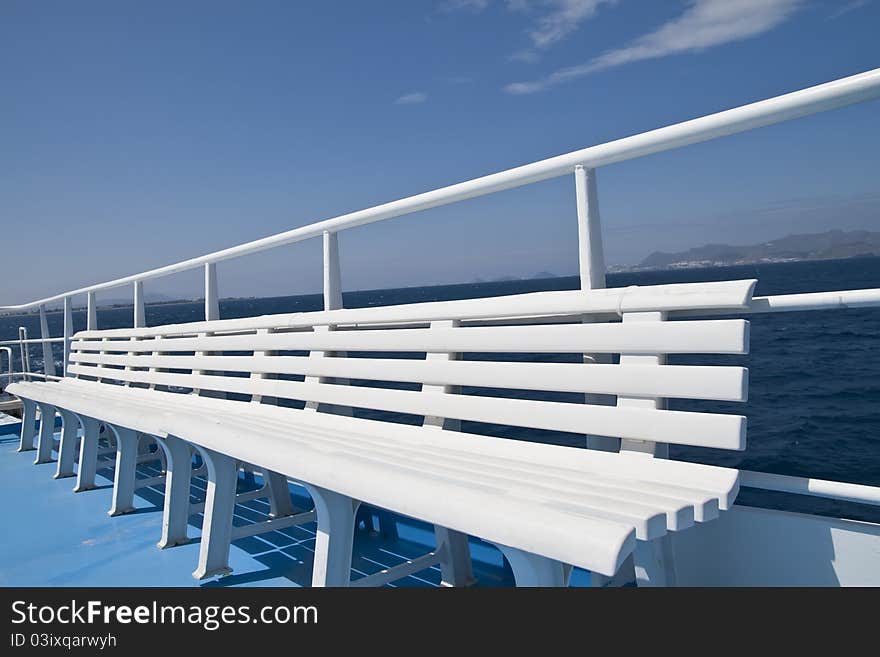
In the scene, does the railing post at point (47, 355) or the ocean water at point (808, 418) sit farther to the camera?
the ocean water at point (808, 418)

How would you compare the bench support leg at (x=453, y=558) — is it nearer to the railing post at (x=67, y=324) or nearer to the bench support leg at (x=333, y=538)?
the bench support leg at (x=333, y=538)

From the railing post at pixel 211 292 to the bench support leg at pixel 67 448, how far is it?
1007 mm

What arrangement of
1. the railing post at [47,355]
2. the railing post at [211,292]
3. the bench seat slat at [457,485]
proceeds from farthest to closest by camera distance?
the railing post at [47,355] → the railing post at [211,292] → the bench seat slat at [457,485]

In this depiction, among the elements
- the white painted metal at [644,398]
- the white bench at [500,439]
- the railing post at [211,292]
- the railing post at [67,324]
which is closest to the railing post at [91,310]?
the railing post at [67,324]

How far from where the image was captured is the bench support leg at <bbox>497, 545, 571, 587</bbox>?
1.08 m

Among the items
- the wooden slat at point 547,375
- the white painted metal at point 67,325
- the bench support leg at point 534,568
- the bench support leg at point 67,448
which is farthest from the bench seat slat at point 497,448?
the white painted metal at point 67,325

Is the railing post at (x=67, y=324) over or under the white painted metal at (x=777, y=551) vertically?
over

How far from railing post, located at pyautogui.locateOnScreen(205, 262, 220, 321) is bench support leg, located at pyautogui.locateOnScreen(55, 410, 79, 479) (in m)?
1.01

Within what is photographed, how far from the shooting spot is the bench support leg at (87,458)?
3.42 meters

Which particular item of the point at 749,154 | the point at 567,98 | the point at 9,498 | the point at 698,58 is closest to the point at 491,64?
the point at 567,98

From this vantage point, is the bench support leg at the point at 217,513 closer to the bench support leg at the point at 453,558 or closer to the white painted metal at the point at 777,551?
the bench support leg at the point at 453,558

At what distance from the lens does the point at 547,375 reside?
5.04 feet

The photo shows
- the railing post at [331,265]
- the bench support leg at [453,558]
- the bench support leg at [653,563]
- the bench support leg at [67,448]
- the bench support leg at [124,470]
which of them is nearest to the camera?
the bench support leg at [653,563]

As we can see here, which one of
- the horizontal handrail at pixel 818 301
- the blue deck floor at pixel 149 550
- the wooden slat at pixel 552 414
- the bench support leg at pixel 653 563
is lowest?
the blue deck floor at pixel 149 550
